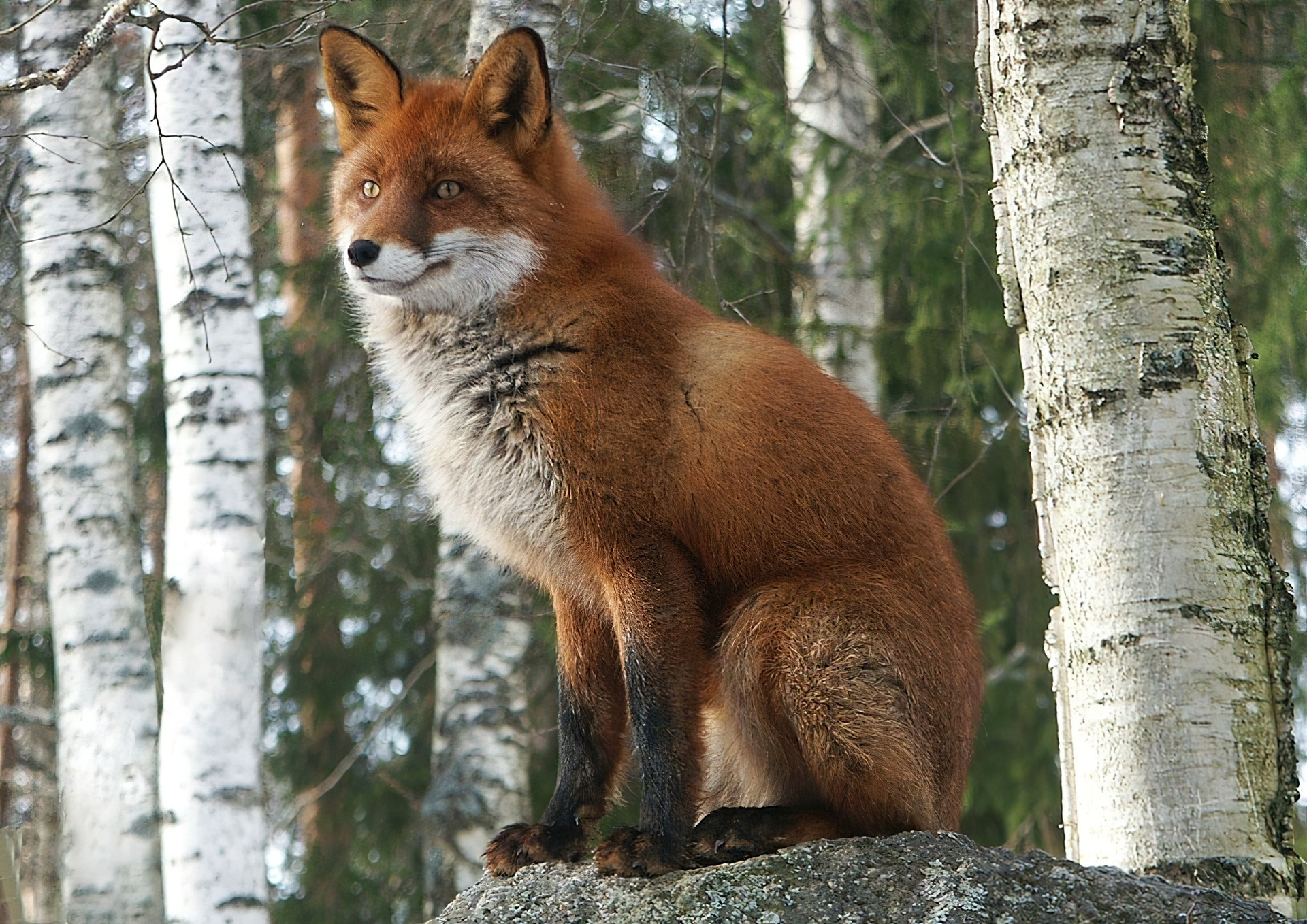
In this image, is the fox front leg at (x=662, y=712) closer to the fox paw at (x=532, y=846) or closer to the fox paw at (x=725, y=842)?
the fox paw at (x=725, y=842)

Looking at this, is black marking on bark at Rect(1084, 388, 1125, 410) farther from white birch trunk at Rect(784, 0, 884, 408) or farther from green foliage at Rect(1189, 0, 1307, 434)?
white birch trunk at Rect(784, 0, 884, 408)

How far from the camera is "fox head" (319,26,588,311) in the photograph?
13.7ft

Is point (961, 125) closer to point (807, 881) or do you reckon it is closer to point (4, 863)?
point (807, 881)

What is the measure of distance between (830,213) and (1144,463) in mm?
5203

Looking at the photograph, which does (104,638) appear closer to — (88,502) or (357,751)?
(88,502)

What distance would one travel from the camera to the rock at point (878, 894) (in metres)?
3.21

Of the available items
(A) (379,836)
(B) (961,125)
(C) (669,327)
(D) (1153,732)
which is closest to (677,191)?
(B) (961,125)

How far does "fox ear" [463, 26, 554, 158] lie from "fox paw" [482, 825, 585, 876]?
2357 millimetres

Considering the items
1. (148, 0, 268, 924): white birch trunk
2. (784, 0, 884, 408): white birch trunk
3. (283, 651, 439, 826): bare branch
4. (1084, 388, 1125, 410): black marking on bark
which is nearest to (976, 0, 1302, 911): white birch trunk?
(1084, 388, 1125, 410): black marking on bark

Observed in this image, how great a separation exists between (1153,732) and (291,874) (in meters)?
9.47

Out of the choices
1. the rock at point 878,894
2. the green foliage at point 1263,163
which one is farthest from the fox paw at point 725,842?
the green foliage at point 1263,163

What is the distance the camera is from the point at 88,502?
7508 millimetres

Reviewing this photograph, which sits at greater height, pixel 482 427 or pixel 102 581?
pixel 482 427

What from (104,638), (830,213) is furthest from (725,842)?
(830,213)
